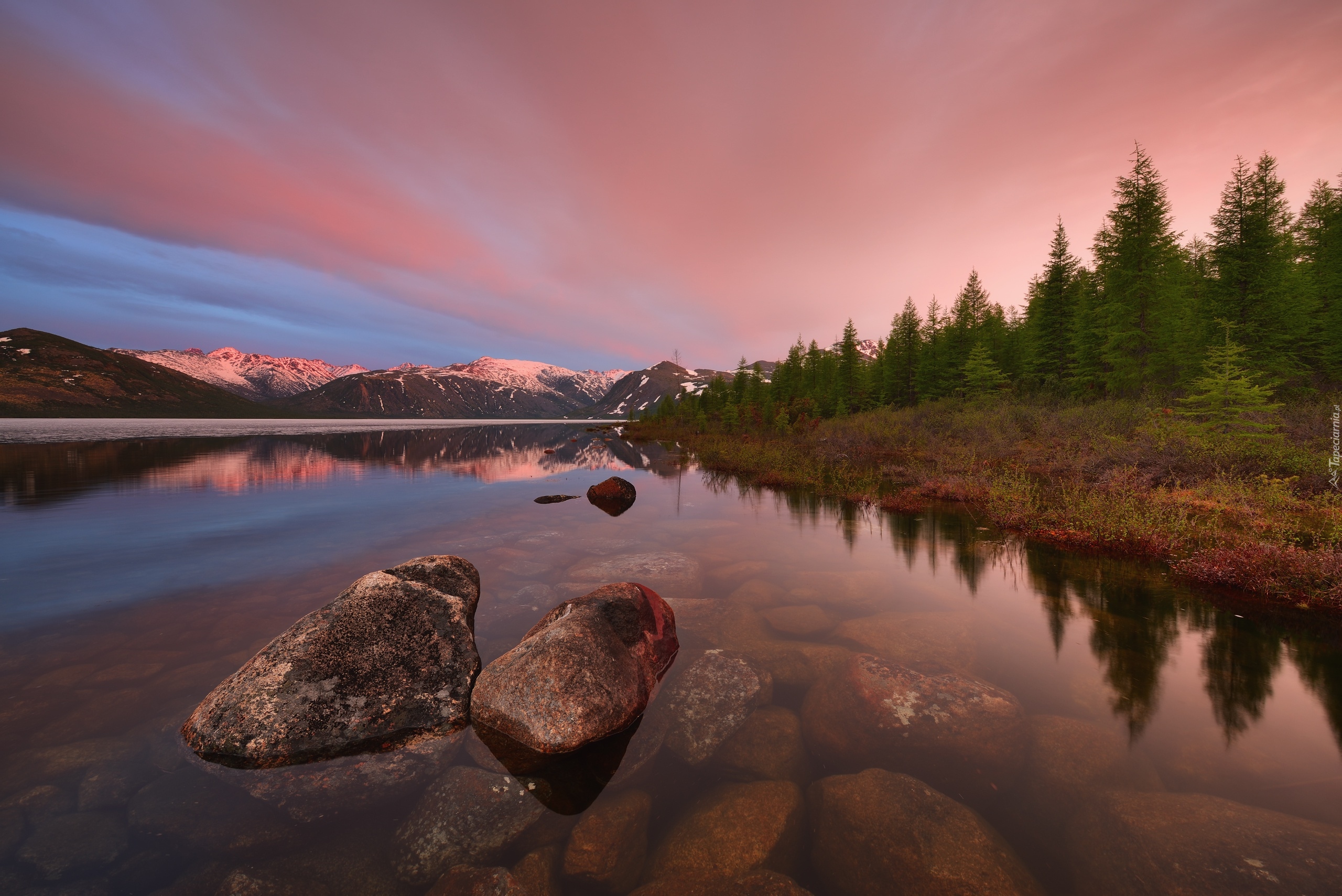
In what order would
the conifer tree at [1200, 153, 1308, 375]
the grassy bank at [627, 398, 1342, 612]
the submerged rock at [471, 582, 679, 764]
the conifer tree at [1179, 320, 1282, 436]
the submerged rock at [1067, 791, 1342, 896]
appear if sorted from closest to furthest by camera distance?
the submerged rock at [1067, 791, 1342, 896], the submerged rock at [471, 582, 679, 764], the grassy bank at [627, 398, 1342, 612], the conifer tree at [1179, 320, 1282, 436], the conifer tree at [1200, 153, 1308, 375]

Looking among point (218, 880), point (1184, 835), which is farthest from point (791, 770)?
point (218, 880)

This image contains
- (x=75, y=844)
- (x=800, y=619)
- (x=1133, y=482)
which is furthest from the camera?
(x=1133, y=482)

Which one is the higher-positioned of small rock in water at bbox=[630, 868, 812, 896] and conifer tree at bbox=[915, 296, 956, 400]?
conifer tree at bbox=[915, 296, 956, 400]

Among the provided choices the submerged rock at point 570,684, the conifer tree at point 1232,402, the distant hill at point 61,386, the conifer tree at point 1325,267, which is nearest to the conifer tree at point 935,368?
the conifer tree at point 1325,267

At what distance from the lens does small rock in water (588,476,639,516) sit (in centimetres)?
1861

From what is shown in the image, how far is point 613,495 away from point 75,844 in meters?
15.9

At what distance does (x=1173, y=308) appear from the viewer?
2719 cm

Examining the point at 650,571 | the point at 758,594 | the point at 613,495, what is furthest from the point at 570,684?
the point at 613,495

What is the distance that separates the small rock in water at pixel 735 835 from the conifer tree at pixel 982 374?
142 feet

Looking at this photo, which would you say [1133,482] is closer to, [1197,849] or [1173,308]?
[1197,849]

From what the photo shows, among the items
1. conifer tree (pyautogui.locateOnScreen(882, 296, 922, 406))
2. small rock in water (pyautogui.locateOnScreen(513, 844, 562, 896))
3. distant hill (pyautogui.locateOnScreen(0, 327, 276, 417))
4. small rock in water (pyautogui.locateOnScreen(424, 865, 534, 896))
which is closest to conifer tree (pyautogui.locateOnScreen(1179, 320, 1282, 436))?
small rock in water (pyautogui.locateOnScreen(513, 844, 562, 896))

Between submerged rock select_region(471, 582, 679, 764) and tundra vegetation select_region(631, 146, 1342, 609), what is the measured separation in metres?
11.6

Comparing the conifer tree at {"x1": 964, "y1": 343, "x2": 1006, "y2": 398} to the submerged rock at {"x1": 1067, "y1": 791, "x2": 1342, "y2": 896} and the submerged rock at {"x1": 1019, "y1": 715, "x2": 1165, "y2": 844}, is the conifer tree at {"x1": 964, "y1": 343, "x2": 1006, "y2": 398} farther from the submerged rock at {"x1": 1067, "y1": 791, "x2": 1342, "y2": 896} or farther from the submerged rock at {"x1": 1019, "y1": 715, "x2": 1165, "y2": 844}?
the submerged rock at {"x1": 1067, "y1": 791, "x2": 1342, "y2": 896}

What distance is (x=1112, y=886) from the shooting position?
3.42 metres
